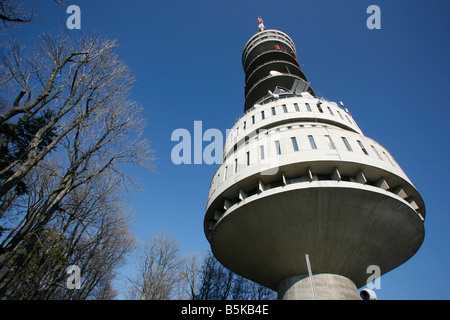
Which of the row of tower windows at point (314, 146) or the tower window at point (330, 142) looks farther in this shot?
the row of tower windows at point (314, 146)

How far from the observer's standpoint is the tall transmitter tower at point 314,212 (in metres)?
10.9

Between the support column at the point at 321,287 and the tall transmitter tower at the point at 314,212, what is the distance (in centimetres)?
5

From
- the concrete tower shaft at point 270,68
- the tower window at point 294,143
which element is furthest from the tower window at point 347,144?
the concrete tower shaft at point 270,68

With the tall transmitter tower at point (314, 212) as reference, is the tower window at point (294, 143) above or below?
above

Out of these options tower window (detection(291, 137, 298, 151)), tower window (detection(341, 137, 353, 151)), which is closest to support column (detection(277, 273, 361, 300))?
tower window (detection(341, 137, 353, 151))

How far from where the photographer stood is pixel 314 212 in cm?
1091

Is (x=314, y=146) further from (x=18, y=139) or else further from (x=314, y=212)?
(x=18, y=139)

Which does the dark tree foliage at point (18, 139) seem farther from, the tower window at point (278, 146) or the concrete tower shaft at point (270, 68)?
the concrete tower shaft at point (270, 68)

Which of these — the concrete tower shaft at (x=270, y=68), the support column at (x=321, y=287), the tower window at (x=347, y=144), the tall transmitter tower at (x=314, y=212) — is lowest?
the support column at (x=321, y=287)

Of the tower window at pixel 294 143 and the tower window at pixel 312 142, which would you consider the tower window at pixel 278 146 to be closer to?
the tower window at pixel 294 143

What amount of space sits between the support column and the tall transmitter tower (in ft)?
0.16
